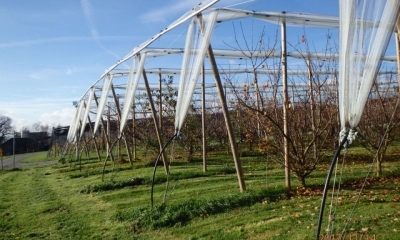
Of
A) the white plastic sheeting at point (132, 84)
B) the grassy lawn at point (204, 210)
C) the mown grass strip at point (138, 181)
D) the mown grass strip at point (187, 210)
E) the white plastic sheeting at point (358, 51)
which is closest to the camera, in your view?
the white plastic sheeting at point (358, 51)

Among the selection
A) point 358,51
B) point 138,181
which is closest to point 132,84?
point 138,181

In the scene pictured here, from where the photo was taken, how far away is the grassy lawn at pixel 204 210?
16.5 feet

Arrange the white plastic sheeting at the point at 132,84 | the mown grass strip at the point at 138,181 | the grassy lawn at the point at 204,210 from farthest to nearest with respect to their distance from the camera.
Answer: the white plastic sheeting at the point at 132,84 < the mown grass strip at the point at 138,181 < the grassy lawn at the point at 204,210

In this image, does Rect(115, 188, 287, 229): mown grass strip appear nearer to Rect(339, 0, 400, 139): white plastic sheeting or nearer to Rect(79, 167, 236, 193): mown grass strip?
Rect(79, 167, 236, 193): mown grass strip

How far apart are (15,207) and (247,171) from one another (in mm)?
6108

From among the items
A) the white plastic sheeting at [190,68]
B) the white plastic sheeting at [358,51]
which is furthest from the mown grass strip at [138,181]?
the white plastic sheeting at [358,51]

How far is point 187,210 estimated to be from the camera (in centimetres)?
615

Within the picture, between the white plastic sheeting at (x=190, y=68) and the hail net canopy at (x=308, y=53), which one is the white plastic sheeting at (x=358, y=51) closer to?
the hail net canopy at (x=308, y=53)

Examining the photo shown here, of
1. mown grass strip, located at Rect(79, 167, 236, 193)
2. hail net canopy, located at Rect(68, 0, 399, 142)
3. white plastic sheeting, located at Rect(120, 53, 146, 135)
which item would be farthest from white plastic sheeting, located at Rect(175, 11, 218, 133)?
mown grass strip, located at Rect(79, 167, 236, 193)

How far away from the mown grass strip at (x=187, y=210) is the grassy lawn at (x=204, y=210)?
0.05 feet

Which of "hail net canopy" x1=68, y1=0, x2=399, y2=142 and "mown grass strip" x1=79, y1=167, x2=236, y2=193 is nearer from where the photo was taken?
"hail net canopy" x1=68, y1=0, x2=399, y2=142

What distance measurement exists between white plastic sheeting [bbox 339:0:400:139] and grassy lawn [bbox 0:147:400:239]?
123cm

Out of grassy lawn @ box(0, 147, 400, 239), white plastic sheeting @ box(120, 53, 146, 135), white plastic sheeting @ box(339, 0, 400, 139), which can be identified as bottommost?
grassy lawn @ box(0, 147, 400, 239)

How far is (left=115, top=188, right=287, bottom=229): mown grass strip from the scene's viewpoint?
596 cm
